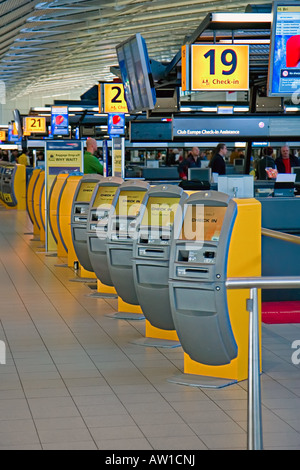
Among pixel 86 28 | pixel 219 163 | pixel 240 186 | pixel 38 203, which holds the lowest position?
pixel 38 203

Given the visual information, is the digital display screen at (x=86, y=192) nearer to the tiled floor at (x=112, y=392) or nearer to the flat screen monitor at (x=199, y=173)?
the tiled floor at (x=112, y=392)

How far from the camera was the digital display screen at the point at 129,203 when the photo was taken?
27.1 ft

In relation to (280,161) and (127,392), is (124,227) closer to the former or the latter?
(127,392)

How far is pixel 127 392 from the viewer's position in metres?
5.97

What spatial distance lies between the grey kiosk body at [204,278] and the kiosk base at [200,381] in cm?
13

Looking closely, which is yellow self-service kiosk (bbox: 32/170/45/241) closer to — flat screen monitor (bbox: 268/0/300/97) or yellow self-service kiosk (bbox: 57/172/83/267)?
yellow self-service kiosk (bbox: 57/172/83/267)

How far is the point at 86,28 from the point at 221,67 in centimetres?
1496

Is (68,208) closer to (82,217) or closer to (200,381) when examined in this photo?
(82,217)

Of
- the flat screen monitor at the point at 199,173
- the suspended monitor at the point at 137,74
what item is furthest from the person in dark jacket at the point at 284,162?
the suspended monitor at the point at 137,74

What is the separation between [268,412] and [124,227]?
3.07 metres

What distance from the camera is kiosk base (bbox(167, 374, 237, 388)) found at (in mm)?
6105

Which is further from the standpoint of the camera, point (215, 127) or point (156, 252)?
point (215, 127)

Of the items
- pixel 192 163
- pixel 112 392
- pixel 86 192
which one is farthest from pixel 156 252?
pixel 192 163

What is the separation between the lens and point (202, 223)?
6.15 metres
